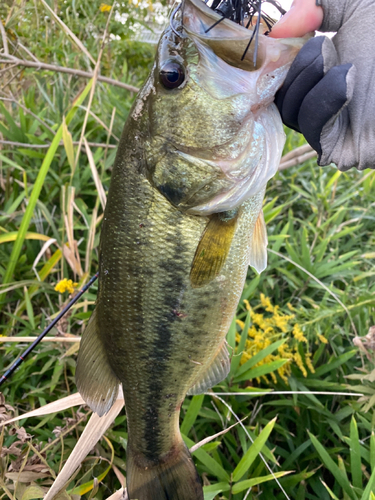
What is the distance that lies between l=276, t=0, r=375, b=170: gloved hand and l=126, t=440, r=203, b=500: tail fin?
1.20m

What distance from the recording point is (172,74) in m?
1.10

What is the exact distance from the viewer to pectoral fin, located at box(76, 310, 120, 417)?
4.26 feet

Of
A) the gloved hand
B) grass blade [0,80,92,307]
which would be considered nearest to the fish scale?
the gloved hand

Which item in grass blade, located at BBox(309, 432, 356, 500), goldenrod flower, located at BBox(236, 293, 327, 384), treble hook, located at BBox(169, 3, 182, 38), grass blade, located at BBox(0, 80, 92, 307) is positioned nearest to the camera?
treble hook, located at BBox(169, 3, 182, 38)

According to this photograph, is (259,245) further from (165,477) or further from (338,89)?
(165,477)

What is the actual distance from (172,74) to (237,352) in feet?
4.78

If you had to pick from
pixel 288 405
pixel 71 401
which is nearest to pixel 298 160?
pixel 288 405

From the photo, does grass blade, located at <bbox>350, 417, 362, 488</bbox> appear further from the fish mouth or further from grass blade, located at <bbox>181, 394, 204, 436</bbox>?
the fish mouth

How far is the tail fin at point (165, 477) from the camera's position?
1.31 meters

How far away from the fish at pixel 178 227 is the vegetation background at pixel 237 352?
285mm

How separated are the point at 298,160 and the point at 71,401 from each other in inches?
94.9

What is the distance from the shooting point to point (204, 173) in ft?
3.78

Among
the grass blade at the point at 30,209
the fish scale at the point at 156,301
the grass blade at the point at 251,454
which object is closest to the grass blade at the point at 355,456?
the grass blade at the point at 251,454

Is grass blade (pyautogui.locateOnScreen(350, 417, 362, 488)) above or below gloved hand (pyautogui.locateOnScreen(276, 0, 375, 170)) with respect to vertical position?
below
